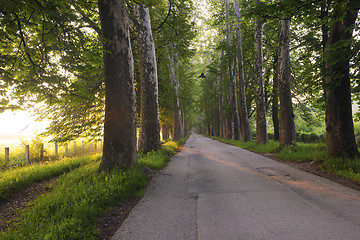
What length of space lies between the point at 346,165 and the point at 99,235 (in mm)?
6709

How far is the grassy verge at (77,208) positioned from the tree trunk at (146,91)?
424 centimetres

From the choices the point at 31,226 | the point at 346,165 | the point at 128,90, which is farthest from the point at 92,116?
the point at 346,165

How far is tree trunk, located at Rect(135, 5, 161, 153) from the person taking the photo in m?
9.73

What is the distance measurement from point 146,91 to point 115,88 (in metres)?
3.95

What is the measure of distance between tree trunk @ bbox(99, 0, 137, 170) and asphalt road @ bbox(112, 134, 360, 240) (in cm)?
156

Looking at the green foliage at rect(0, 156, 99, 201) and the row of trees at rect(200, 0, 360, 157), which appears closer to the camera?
the row of trees at rect(200, 0, 360, 157)

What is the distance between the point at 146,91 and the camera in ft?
32.1

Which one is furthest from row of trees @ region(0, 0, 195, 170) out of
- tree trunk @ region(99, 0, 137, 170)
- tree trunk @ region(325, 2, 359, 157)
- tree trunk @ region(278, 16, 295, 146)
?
tree trunk @ region(278, 16, 295, 146)

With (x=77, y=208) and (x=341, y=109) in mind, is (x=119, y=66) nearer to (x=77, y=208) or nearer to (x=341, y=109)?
(x=77, y=208)

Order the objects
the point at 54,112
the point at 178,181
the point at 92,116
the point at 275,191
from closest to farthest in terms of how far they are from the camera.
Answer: the point at 275,191 → the point at 178,181 → the point at 54,112 → the point at 92,116

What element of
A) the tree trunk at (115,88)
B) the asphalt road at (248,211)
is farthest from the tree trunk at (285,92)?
the tree trunk at (115,88)

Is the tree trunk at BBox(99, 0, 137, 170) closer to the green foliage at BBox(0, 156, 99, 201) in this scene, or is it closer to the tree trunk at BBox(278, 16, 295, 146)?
the green foliage at BBox(0, 156, 99, 201)

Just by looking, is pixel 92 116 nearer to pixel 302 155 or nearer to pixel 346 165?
pixel 302 155

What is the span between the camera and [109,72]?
5.86 meters
